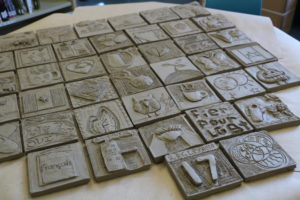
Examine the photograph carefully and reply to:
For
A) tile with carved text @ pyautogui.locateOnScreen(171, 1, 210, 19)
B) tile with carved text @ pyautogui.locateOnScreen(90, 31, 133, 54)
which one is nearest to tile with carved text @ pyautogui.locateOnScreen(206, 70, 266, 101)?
tile with carved text @ pyautogui.locateOnScreen(90, 31, 133, 54)

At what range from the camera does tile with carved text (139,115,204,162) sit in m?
1.42

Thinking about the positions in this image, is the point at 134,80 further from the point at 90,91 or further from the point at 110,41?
the point at 110,41

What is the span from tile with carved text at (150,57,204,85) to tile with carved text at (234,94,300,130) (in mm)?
296

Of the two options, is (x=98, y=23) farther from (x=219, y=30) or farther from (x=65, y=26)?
(x=219, y=30)

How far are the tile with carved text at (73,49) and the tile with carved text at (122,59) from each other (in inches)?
4.3

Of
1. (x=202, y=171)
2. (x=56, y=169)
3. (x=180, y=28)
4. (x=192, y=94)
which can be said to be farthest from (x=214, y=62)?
(x=56, y=169)

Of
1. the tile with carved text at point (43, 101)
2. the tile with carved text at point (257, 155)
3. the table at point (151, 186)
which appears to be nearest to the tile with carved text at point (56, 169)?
the table at point (151, 186)

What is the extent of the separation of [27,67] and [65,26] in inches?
19.4

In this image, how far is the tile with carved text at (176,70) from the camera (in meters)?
1.81

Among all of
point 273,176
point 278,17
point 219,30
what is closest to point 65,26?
point 219,30

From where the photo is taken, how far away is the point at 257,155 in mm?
1391

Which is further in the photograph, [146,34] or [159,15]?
[159,15]

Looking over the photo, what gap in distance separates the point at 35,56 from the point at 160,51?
0.69 metres

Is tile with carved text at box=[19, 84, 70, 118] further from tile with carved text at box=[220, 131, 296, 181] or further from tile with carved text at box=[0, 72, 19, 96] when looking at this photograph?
tile with carved text at box=[220, 131, 296, 181]
